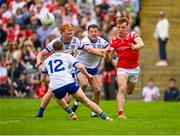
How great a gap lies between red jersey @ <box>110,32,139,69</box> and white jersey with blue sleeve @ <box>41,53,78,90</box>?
95.0 inches

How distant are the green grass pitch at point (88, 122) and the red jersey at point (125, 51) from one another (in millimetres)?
1274

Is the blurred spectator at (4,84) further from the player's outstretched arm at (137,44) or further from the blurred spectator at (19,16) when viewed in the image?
the player's outstretched arm at (137,44)

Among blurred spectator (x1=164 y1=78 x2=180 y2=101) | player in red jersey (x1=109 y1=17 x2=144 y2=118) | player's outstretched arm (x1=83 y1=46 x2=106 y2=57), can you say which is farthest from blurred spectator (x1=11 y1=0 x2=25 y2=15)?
player's outstretched arm (x1=83 y1=46 x2=106 y2=57)

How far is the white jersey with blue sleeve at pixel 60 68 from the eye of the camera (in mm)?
19422

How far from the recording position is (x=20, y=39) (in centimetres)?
3400

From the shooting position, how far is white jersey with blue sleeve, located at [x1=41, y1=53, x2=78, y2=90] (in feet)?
63.7

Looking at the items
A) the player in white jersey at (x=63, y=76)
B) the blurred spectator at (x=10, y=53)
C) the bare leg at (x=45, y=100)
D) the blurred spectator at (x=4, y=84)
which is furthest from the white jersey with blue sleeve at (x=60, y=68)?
the blurred spectator at (x=10, y=53)

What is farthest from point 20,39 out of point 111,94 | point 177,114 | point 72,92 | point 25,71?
point 72,92

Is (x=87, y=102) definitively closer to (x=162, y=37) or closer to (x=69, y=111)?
(x=69, y=111)

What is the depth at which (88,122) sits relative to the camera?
19.8 meters

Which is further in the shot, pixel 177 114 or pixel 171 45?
pixel 171 45

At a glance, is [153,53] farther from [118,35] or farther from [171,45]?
[118,35]

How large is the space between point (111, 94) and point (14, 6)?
6.06m

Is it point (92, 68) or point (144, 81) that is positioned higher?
point (92, 68)
